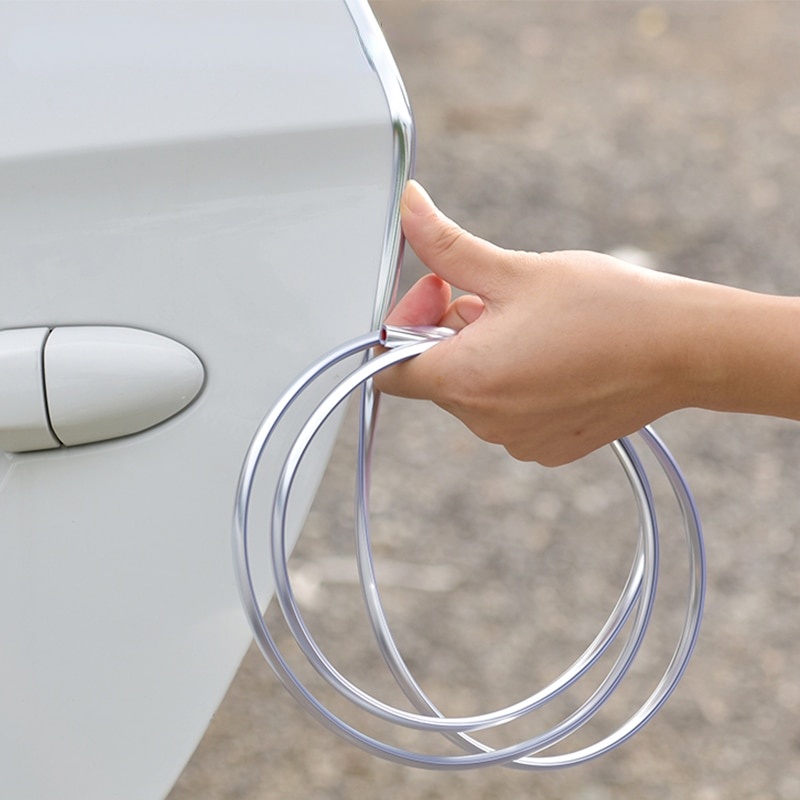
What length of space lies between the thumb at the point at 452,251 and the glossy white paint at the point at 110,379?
19 centimetres

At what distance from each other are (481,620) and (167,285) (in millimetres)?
1513

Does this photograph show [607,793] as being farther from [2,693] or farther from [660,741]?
[2,693]

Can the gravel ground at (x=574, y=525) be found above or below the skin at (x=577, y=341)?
below

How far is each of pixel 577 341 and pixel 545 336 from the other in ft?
0.08

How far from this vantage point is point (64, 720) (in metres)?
0.85

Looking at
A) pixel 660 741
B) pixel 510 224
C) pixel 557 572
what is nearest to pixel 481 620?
pixel 557 572

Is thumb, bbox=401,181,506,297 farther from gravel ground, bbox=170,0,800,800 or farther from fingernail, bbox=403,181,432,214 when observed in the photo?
gravel ground, bbox=170,0,800,800

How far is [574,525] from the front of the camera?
241 centimetres

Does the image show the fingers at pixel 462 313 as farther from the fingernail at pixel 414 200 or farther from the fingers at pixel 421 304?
the fingernail at pixel 414 200

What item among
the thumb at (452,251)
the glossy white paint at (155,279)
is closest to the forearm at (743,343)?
the thumb at (452,251)

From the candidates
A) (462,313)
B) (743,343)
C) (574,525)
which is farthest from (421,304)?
(574,525)

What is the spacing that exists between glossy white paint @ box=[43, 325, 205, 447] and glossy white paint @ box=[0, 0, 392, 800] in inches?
0.5

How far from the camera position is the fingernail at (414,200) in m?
0.86

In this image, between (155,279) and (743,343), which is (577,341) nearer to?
(743,343)
